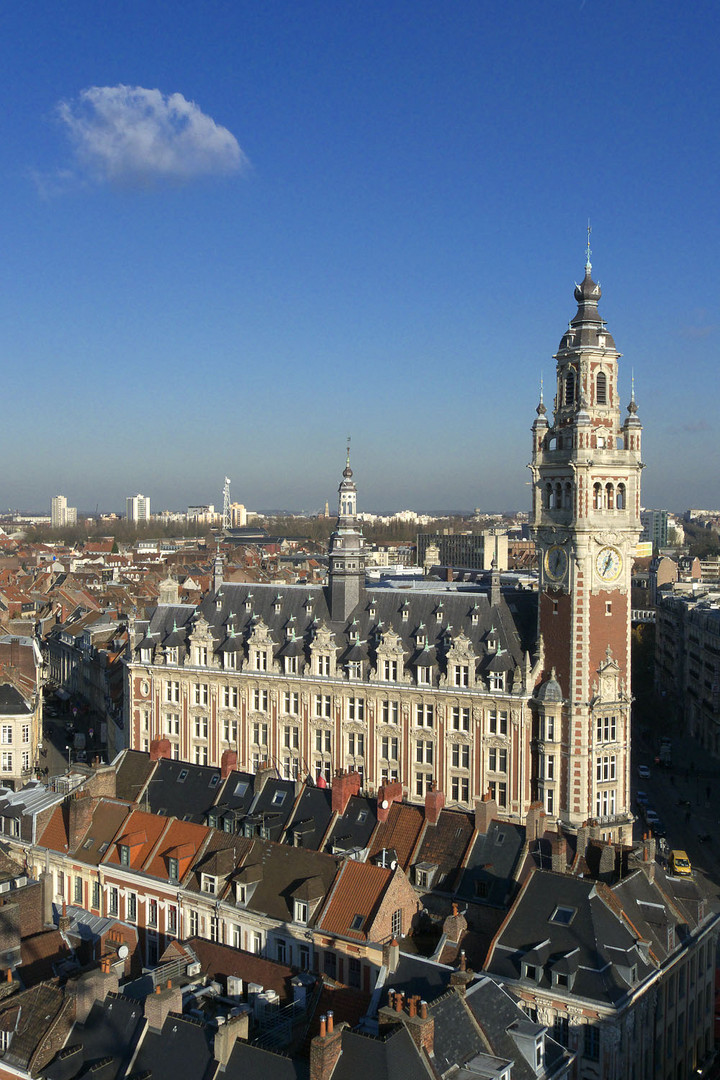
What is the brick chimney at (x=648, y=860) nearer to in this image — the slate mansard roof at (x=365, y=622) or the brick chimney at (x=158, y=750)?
the slate mansard roof at (x=365, y=622)

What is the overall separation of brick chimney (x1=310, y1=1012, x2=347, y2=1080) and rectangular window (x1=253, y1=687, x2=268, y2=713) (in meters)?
49.9

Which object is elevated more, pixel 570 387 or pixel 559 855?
pixel 570 387

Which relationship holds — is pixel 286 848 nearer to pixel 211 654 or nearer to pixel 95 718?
pixel 211 654

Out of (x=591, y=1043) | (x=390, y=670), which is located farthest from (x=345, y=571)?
(x=591, y=1043)

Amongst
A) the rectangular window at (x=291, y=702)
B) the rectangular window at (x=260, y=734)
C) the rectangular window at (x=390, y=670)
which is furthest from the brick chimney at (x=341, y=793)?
the rectangular window at (x=260, y=734)

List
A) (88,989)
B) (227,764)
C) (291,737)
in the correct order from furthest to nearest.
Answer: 1. (291,737)
2. (227,764)
3. (88,989)

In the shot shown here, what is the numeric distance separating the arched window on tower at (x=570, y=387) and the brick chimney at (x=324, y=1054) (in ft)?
168

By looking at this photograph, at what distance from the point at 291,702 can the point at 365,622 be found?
8338 millimetres

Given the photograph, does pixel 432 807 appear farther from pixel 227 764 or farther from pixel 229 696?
pixel 229 696

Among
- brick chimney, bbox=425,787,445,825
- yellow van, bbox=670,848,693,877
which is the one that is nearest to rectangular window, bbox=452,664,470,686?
yellow van, bbox=670,848,693,877

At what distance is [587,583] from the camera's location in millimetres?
73625

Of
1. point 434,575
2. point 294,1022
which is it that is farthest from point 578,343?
point 434,575

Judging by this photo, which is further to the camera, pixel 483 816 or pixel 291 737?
pixel 291 737

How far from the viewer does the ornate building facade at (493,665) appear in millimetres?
73875
